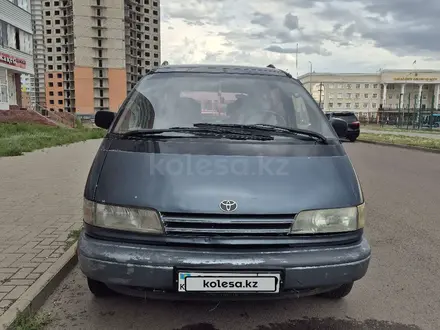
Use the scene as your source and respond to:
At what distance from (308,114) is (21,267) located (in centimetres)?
288

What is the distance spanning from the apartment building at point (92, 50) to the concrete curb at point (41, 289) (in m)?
82.7

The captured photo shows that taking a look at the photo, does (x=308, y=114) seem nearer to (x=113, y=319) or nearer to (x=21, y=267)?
(x=113, y=319)

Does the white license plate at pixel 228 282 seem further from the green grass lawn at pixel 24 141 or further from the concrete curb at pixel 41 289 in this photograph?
the green grass lawn at pixel 24 141

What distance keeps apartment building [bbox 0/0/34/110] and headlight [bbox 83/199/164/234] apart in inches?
1233

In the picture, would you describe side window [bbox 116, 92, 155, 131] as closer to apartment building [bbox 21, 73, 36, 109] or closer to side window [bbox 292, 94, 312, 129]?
side window [bbox 292, 94, 312, 129]

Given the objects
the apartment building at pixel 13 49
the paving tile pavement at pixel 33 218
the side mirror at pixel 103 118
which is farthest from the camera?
the apartment building at pixel 13 49

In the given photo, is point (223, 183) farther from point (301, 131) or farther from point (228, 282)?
point (301, 131)

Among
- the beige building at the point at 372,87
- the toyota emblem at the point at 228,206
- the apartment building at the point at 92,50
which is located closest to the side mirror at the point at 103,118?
the toyota emblem at the point at 228,206

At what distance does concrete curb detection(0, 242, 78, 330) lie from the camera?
2791 mm

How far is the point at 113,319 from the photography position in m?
2.94

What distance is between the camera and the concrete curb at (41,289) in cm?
279

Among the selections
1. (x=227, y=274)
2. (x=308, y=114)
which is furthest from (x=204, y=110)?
(x=227, y=274)

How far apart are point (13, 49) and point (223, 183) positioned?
3491cm

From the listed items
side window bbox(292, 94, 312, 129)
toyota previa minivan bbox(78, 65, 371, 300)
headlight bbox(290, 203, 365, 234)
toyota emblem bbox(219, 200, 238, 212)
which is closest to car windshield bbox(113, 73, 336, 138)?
side window bbox(292, 94, 312, 129)
